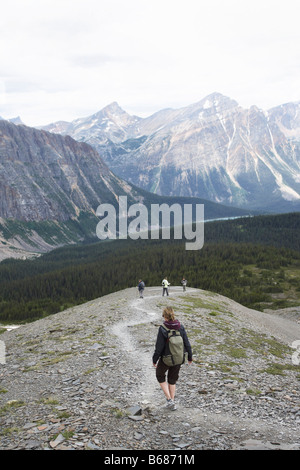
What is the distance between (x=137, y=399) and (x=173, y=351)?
3.59m

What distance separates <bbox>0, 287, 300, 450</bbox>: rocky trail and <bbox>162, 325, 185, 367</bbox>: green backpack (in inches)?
86.0

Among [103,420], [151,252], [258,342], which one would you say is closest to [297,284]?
[151,252]

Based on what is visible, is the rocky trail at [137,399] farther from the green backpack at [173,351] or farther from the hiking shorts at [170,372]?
the green backpack at [173,351]

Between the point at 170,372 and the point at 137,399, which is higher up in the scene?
the point at 170,372

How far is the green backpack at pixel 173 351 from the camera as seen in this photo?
51.5 feet

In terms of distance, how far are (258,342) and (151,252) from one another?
154m

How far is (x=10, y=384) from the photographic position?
840 inches

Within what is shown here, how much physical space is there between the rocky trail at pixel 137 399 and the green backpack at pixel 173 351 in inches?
86.0

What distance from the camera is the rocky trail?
13344 millimetres

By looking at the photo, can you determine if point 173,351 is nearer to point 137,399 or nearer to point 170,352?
point 170,352

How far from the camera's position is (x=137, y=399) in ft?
56.7

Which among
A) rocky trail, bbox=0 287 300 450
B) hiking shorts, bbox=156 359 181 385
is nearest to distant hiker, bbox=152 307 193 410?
hiking shorts, bbox=156 359 181 385

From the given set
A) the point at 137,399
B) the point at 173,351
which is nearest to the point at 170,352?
the point at 173,351
